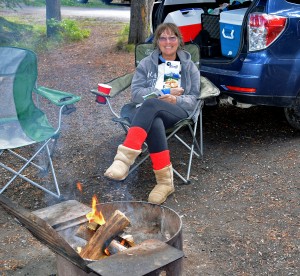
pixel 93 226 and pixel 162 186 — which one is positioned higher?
pixel 93 226

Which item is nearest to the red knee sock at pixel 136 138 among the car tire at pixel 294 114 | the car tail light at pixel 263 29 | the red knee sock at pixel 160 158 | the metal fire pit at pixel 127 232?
the red knee sock at pixel 160 158

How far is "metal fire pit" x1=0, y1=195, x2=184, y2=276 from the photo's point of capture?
7.96 feet

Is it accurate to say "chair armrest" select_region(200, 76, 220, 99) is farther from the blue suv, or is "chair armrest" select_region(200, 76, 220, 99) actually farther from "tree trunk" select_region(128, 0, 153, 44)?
"tree trunk" select_region(128, 0, 153, 44)

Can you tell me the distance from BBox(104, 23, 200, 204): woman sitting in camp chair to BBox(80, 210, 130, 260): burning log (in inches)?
42.1

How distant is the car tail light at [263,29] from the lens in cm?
466

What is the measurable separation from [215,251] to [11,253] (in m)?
1.22

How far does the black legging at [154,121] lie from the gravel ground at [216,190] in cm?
43

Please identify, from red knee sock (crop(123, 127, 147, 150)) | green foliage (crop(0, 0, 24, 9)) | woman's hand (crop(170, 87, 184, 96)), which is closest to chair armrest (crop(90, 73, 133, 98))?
woman's hand (crop(170, 87, 184, 96))

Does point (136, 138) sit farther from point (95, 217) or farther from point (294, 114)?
point (294, 114)

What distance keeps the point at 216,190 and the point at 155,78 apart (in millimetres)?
1032

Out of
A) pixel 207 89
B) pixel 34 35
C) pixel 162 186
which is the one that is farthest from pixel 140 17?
pixel 162 186

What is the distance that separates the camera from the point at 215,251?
345cm

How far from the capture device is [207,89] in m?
4.54

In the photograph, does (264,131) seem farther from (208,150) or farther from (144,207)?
(144,207)
